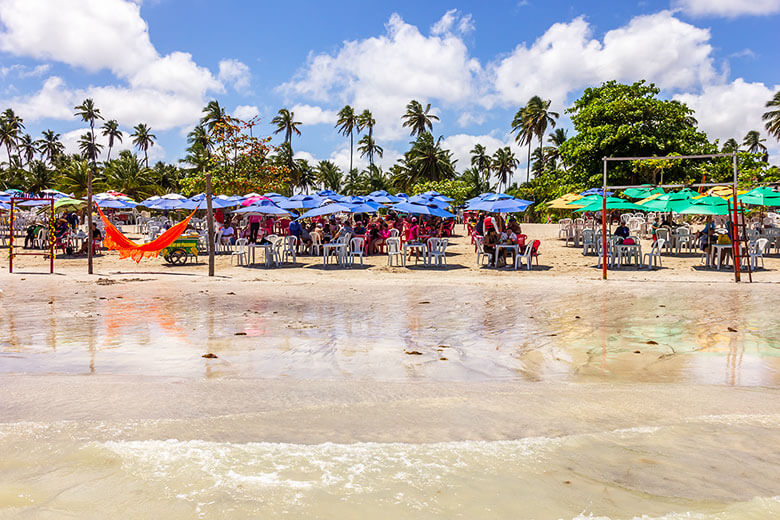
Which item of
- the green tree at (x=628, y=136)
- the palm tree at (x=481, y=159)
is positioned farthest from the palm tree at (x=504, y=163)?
the green tree at (x=628, y=136)

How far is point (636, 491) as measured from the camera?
2.67 meters

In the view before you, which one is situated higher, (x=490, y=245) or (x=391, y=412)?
(x=490, y=245)

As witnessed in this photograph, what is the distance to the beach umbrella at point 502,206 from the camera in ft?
50.3

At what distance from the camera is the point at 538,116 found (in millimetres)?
53562

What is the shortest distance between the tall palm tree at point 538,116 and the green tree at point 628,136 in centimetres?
2927

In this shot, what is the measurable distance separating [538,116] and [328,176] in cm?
2092

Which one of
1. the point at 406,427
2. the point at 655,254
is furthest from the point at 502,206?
the point at 406,427

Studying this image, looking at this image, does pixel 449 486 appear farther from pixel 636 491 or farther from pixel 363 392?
pixel 363 392

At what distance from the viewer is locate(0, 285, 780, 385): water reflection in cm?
482

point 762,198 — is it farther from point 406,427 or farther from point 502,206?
point 406,427

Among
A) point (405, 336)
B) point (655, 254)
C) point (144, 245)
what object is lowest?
point (405, 336)

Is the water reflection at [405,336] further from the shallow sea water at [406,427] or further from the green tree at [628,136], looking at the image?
the green tree at [628,136]

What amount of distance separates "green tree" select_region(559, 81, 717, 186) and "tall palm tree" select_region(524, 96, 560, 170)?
29269mm

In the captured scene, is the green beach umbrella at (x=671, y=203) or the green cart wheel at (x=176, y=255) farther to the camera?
the green cart wheel at (x=176, y=255)
